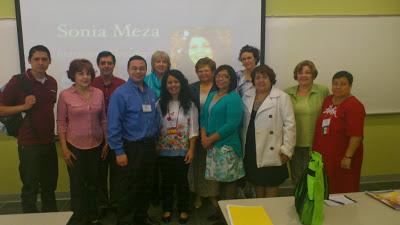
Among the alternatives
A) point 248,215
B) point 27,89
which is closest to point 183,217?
point 248,215

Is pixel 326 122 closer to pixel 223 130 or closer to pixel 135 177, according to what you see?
pixel 223 130

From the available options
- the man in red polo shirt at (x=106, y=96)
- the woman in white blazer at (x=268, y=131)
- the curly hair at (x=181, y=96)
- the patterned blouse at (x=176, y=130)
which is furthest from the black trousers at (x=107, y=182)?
the woman in white blazer at (x=268, y=131)

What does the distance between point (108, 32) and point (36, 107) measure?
3.81 feet

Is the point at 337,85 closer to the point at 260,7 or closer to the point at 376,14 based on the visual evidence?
the point at 260,7

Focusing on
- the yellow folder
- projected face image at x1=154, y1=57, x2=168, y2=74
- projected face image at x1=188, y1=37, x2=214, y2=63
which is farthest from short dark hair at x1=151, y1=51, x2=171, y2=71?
the yellow folder

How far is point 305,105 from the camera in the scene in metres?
2.87

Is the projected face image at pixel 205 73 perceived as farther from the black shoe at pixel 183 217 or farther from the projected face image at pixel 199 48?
the black shoe at pixel 183 217

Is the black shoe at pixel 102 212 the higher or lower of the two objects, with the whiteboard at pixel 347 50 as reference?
lower

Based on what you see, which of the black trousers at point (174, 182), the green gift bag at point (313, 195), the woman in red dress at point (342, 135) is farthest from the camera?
the black trousers at point (174, 182)

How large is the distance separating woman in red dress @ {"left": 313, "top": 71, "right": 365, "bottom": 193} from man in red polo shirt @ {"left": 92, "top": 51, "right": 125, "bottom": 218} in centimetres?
188

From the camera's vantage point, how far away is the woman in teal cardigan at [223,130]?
9.17 feet

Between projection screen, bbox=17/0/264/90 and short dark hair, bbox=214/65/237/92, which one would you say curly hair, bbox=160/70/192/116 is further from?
projection screen, bbox=17/0/264/90

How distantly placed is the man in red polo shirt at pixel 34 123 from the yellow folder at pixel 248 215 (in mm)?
1769

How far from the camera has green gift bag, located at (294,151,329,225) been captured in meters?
1.58
